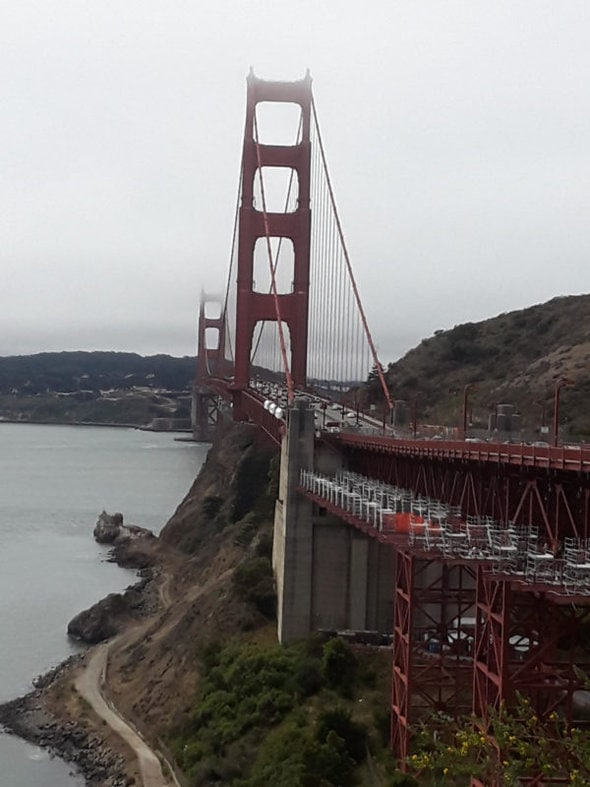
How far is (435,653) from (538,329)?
1435 inches

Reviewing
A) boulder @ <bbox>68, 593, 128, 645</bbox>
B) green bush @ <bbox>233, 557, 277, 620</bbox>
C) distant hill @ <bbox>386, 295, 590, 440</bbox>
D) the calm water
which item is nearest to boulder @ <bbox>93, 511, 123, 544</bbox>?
the calm water

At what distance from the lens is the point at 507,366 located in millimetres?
47812

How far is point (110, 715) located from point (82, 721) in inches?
26.3

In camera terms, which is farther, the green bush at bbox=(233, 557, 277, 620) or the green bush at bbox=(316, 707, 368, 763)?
the green bush at bbox=(233, 557, 277, 620)

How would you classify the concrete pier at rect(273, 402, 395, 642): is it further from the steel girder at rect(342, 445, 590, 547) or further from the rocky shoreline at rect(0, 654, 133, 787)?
the rocky shoreline at rect(0, 654, 133, 787)

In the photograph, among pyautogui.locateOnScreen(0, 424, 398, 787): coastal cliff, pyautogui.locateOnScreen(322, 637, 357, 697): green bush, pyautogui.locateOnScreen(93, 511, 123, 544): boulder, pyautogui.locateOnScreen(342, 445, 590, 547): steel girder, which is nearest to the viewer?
pyautogui.locateOnScreen(342, 445, 590, 547): steel girder

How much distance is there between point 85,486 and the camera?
79688 mm

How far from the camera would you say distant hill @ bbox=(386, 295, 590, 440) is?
35844 millimetres

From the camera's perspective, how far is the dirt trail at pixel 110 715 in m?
20.5

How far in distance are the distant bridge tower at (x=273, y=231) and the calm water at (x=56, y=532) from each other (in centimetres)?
1095

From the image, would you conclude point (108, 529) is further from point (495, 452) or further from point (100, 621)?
point (495, 452)

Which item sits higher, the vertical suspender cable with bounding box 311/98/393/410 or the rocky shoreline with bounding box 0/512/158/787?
the vertical suspender cable with bounding box 311/98/393/410

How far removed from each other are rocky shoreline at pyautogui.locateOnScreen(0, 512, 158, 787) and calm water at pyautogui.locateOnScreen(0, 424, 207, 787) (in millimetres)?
356

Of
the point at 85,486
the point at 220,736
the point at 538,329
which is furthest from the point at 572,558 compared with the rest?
the point at 85,486
